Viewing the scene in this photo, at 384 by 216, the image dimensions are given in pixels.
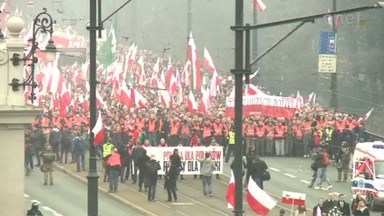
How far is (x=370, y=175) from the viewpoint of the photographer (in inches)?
1610

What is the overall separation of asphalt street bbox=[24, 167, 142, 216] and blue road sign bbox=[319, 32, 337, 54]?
43.9 ft

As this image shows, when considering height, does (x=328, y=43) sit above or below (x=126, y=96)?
above

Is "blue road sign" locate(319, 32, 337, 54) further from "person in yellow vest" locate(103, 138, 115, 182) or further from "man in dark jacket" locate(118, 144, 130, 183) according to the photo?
"person in yellow vest" locate(103, 138, 115, 182)

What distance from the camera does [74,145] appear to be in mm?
45594

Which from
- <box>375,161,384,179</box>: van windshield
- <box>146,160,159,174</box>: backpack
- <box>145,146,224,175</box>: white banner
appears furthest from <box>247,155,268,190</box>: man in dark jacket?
<box>145,146,224,175</box>: white banner

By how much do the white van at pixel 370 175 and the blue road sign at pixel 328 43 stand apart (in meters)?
12.3

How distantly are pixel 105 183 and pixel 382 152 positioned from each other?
9.14 metres

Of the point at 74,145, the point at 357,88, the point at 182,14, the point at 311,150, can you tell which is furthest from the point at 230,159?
the point at 182,14

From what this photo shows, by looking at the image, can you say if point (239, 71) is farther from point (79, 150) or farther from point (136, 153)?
point (79, 150)

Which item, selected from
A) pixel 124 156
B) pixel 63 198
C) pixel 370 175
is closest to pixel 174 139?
pixel 124 156

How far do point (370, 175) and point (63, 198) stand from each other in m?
9.36

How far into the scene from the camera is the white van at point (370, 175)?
4050 cm

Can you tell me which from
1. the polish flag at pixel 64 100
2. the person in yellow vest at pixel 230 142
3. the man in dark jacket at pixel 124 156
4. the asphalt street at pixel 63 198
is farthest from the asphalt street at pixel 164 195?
the polish flag at pixel 64 100

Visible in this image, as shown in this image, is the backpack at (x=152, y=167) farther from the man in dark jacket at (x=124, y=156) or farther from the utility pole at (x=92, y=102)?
the utility pole at (x=92, y=102)
